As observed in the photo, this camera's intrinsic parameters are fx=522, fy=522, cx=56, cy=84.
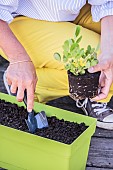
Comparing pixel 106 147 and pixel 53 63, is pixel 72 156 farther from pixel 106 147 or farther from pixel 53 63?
pixel 53 63

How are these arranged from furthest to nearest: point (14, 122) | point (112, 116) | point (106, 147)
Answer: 1. point (112, 116)
2. point (106, 147)
3. point (14, 122)

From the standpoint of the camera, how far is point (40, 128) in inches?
63.9

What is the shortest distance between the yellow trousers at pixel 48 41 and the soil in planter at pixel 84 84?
27cm

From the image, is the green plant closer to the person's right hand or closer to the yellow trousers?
the person's right hand

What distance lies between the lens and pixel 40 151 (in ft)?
5.11

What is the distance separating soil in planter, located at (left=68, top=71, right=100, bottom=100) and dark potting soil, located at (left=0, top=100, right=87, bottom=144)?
0.10 m

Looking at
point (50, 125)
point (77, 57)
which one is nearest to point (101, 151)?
point (50, 125)

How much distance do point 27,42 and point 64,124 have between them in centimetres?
39

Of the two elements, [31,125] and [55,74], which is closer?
[31,125]

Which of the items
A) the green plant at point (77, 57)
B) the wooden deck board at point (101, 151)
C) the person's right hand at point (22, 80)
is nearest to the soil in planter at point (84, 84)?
Answer: the green plant at point (77, 57)

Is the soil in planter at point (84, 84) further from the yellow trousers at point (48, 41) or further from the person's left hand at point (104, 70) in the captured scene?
the yellow trousers at point (48, 41)

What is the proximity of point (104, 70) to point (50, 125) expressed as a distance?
0.80ft

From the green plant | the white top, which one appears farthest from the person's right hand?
the white top

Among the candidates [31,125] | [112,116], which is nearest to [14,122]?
[31,125]
